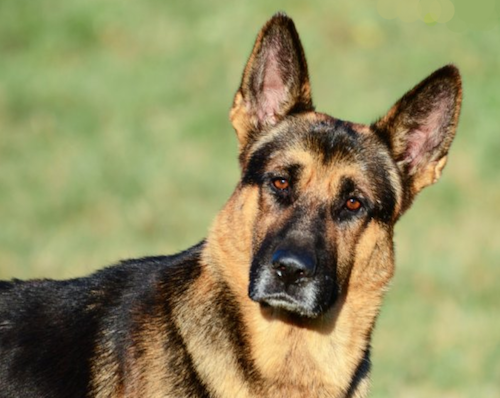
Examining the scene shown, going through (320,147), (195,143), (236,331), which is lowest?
(236,331)

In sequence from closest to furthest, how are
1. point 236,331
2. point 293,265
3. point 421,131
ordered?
point 293,265, point 236,331, point 421,131

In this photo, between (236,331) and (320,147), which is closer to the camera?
(236,331)

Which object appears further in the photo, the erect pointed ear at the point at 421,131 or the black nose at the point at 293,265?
the erect pointed ear at the point at 421,131

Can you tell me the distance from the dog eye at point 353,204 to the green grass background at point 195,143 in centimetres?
364

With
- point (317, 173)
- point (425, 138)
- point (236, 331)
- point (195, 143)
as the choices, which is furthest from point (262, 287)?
point (195, 143)

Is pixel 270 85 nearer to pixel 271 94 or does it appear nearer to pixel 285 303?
pixel 271 94

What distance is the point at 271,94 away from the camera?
241 inches

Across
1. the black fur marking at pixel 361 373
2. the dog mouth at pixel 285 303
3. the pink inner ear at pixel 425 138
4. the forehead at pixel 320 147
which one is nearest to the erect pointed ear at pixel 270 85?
the forehead at pixel 320 147

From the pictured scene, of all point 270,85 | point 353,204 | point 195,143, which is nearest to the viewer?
point 353,204

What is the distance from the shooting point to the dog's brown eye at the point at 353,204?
5.77 meters

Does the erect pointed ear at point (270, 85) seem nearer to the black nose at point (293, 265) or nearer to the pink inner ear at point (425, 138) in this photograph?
the pink inner ear at point (425, 138)

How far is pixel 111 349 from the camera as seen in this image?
5418 mm

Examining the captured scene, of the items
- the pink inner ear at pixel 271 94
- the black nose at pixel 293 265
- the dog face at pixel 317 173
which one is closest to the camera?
the black nose at pixel 293 265

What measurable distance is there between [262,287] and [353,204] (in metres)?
0.79
